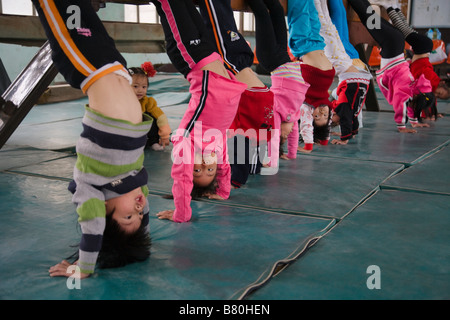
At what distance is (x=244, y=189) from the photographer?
2.53 m

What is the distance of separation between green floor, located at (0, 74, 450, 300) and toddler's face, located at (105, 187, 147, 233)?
15cm

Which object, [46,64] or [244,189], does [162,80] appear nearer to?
[46,64]

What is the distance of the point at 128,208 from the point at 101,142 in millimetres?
232

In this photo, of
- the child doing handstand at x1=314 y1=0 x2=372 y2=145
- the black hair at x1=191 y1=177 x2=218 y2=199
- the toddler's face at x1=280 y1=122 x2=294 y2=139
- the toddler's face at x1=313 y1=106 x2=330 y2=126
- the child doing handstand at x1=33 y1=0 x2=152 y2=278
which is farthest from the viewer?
the child doing handstand at x1=314 y1=0 x2=372 y2=145

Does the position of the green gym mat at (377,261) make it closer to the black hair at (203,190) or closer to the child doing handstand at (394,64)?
the black hair at (203,190)

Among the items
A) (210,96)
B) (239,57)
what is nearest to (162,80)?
(239,57)

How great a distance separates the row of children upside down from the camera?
4.42 ft

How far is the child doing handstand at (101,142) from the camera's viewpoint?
4.35ft

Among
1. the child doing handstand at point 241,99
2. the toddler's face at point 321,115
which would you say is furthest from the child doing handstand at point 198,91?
the toddler's face at point 321,115

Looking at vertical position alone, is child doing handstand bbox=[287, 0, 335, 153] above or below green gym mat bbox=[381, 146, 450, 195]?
above

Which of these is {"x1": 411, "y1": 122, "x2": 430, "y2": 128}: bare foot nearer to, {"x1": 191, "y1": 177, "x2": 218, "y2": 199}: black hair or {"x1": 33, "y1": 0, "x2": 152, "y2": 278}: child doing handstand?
{"x1": 191, "y1": 177, "x2": 218, "y2": 199}: black hair

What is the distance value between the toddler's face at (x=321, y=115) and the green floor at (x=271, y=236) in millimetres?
518

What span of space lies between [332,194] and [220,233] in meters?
0.81

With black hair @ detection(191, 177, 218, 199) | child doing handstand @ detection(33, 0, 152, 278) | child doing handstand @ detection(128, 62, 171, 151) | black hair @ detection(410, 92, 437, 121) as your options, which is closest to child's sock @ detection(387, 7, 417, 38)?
black hair @ detection(410, 92, 437, 121)
